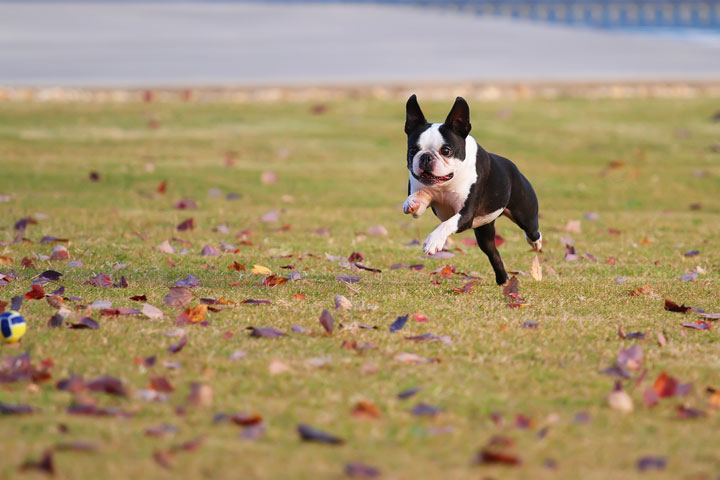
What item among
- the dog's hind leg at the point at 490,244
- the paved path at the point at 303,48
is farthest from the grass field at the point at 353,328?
the paved path at the point at 303,48

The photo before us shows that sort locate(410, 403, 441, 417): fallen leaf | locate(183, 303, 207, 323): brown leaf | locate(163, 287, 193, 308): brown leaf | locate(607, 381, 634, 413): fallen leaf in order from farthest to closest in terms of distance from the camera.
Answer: locate(163, 287, 193, 308): brown leaf < locate(183, 303, 207, 323): brown leaf < locate(607, 381, 634, 413): fallen leaf < locate(410, 403, 441, 417): fallen leaf

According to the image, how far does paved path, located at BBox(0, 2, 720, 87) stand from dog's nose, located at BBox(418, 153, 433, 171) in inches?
619

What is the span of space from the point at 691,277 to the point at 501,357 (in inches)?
117

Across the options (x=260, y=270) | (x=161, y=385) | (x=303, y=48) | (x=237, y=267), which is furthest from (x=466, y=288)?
(x=303, y=48)

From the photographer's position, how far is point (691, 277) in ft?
23.9

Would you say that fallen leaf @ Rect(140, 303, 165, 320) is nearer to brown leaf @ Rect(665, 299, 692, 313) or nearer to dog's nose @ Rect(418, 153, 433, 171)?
dog's nose @ Rect(418, 153, 433, 171)

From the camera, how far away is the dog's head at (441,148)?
581 cm

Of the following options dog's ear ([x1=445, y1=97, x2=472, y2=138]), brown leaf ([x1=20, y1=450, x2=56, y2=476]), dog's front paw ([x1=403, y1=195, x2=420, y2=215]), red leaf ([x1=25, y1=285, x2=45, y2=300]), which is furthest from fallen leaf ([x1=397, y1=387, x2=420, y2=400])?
red leaf ([x1=25, y1=285, x2=45, y2=300])

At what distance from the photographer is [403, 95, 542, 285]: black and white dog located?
586 centimetres

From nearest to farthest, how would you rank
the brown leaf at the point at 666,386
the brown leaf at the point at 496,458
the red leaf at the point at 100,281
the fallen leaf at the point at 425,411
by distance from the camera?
the brown leaf at the point at 496,458 → the fallen leaf at the point at 425,411 → the brown leaf at the point at 666,386 → the red leaf at the point at 100,281

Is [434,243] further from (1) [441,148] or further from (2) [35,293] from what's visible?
(2) [35,293]

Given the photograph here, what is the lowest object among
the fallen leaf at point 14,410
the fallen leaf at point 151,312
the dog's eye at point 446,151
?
the fallen leaf at point 151,312

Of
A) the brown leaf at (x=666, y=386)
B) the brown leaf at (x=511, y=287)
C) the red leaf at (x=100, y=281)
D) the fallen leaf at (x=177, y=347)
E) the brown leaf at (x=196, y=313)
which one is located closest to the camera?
the brown leaf at (x=666, y=386)

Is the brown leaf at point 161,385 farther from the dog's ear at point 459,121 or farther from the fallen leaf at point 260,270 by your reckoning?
the fallen leaf at point 260,270
